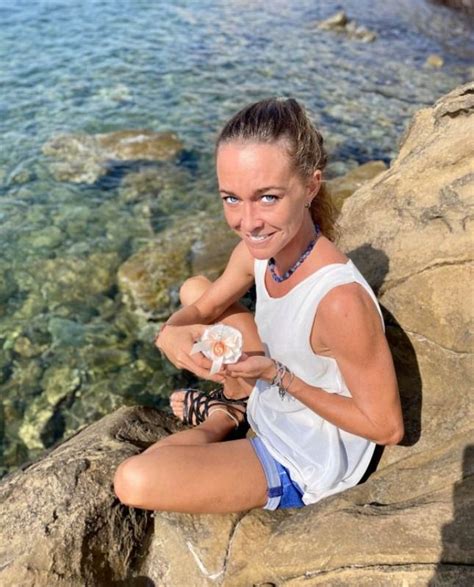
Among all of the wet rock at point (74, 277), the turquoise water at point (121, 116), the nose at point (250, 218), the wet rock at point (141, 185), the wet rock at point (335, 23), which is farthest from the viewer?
the wet rock at point (335, 23)

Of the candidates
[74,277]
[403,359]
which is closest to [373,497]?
[403,359]

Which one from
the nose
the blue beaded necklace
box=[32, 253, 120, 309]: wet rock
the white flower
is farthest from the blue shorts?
box=[32, 253, 120, 309]: wet rock

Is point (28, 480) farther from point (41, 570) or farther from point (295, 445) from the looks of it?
point (295, 445)

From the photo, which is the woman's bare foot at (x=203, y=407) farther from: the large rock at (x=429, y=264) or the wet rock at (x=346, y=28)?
the wet rock at (x=346, y=28)

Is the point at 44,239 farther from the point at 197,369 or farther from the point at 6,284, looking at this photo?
the point at 197,369

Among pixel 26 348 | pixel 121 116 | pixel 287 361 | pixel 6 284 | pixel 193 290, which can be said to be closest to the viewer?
pixel 287 361

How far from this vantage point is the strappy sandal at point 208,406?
13.9 feet

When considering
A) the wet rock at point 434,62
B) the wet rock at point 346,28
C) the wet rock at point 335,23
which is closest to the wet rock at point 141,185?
the wet rock at point 434,62

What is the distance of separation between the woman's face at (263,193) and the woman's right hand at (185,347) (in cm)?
77

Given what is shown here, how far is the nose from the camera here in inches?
121

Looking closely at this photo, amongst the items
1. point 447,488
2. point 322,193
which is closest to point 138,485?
point 447,488

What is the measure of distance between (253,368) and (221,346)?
0.20m

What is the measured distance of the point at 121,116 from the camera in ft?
41.8

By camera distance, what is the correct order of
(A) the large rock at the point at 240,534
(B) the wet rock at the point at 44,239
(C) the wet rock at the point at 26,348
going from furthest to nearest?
(B) the wet rock at the point at 44,239, (C) the wet rock at the point at 26,348, (A) the large rock at the point at 240,534
